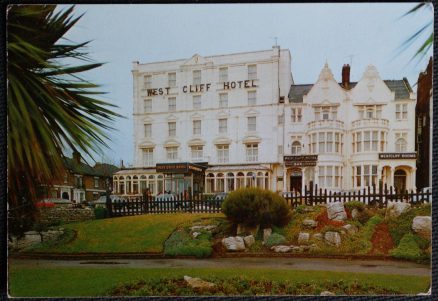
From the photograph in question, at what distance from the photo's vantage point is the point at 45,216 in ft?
12.9

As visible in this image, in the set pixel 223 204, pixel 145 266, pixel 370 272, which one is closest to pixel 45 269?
pixel 145 266

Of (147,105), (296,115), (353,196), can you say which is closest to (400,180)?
(353,196)

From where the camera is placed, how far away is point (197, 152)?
13.1ft

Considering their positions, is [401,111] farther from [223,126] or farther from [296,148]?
[223,126]

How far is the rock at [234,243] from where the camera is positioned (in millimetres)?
4000

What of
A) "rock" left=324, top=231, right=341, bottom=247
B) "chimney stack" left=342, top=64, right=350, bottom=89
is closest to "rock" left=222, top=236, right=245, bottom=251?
"rock" left=324, top=231, right=341, bottom=247

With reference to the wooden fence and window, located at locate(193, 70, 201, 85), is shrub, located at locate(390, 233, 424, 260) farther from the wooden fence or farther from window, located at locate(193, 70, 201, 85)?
window, located at locate(193, 70, 201, 85)

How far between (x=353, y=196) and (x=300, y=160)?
67 centimetres

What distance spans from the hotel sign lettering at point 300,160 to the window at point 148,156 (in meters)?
1.40

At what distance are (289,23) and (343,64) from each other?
2.21 feet

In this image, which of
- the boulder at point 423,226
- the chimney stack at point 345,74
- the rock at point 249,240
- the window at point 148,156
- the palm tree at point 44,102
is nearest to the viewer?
the palm tree at point 44,102

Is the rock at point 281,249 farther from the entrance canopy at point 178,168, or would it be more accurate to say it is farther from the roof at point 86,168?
the roof at point 86,168

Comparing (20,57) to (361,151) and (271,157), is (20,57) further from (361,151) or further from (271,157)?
(361,151)

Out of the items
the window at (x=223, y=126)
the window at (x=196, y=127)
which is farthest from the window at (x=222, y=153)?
the window at (x=196, y=127)
